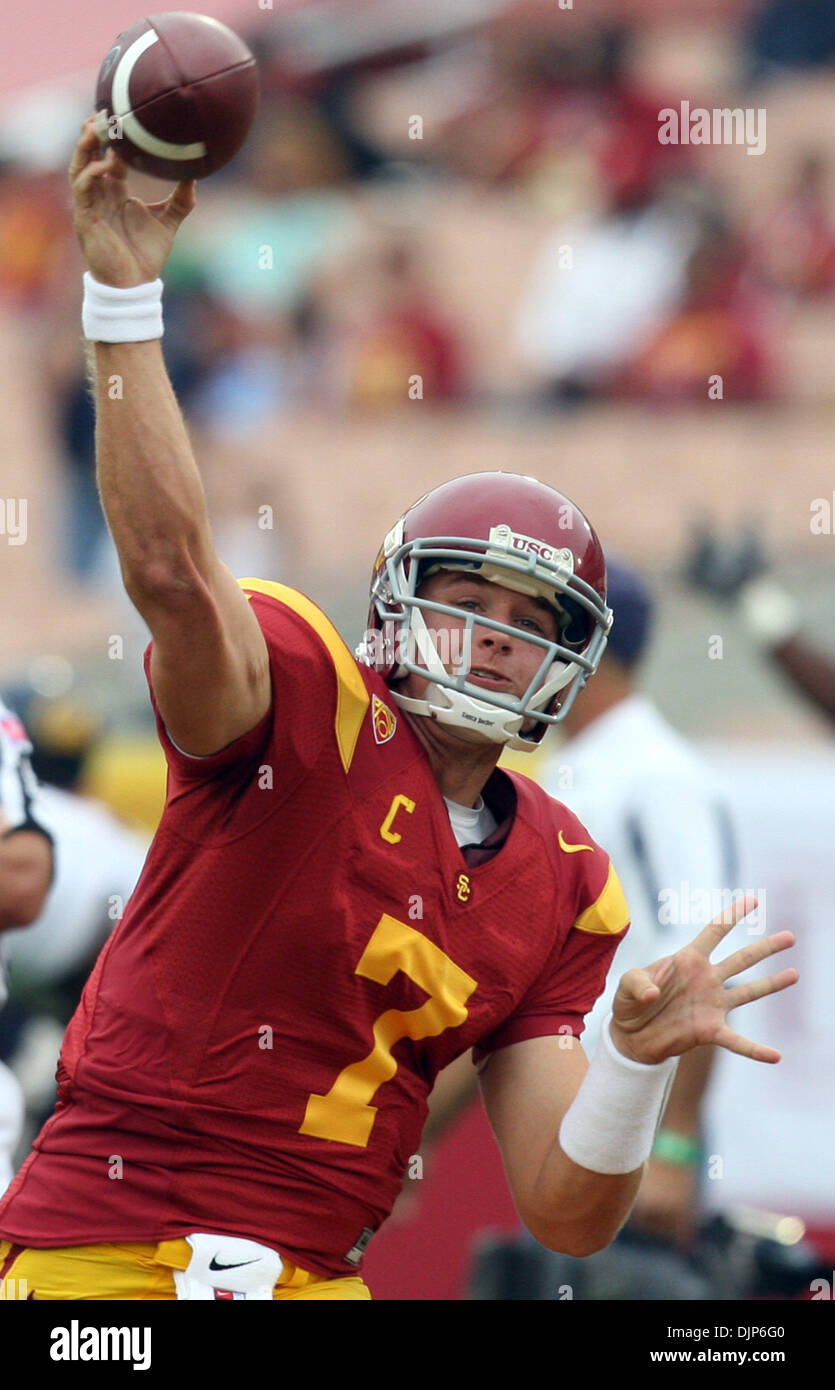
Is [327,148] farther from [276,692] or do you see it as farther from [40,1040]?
[276,692]

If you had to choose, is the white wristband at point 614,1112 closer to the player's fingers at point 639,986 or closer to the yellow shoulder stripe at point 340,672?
the player's fingers at point 639,986

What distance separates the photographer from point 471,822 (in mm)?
3066

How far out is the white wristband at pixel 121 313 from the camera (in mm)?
2480

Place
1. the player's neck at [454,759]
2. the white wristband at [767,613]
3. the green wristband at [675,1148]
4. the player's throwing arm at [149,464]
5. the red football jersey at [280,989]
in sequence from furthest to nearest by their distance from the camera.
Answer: the white wristband at [767,613]
the green wristband at [675,1148]
the player's neck at [454,759]
the red football jersey at [280,989]
the player's throwing arm at [149,464]

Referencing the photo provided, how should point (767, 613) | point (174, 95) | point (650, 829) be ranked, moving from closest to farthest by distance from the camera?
1. point (174, 95)
2. point (650, 829)
3. point (767, 613)

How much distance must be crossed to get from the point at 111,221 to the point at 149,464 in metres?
0.33

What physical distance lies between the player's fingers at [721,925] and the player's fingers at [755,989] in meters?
0.07

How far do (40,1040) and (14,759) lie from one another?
1775 mm

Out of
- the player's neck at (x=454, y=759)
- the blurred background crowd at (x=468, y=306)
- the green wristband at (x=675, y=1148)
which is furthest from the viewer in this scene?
the blurred background crowd at (x=468, y=306)

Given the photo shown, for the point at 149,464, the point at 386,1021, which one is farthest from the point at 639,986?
the point at 149,464

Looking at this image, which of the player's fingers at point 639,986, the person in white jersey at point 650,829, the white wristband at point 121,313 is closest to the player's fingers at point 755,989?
the player's fingers at point 639,986

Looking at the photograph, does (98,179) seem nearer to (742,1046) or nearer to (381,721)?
(381,721)

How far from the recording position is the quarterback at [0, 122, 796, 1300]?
253 cm

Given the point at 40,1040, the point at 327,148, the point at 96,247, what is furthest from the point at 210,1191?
the point at 327,148
